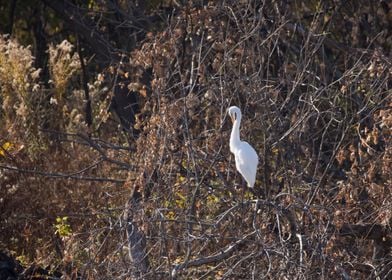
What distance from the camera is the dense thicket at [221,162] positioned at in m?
6.28

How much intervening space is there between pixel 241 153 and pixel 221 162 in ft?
2.18

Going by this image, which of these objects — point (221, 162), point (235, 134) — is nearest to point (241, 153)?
point (235, 134)

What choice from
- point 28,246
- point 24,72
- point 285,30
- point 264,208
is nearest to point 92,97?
point 24,72

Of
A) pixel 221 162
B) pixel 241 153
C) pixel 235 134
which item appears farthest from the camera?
pixel 221 162

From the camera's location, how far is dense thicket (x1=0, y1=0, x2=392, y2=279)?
20.6 ft

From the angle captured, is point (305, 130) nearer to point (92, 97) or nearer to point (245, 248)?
point (245, 248)

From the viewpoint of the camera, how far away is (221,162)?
738 cm

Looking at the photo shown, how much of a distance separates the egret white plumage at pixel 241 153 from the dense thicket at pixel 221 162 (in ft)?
0.56

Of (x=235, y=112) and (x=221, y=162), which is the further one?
(x=221, y=162)

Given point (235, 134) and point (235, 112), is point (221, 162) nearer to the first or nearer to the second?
point (235, 134)

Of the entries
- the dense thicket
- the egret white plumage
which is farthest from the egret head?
the dense thicket

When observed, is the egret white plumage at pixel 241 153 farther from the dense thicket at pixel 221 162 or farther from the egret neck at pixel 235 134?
the dense thicket at pixel 221 162

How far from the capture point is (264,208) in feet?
21.6

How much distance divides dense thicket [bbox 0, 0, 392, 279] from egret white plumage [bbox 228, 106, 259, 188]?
171 millimetres
